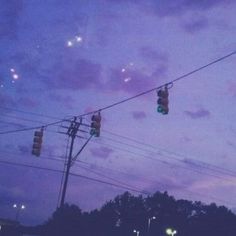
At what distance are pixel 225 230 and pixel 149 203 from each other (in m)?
27.3

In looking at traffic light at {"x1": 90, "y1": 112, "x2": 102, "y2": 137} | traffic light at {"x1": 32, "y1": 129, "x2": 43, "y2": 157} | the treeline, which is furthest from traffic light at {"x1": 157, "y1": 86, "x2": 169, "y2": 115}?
the treeline

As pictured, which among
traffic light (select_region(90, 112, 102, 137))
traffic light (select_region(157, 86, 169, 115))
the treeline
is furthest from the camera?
the treeline

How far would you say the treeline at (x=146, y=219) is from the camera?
230 ft

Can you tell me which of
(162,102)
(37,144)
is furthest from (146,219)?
(162,102)

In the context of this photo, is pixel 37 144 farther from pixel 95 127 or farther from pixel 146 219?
pixel 146 219

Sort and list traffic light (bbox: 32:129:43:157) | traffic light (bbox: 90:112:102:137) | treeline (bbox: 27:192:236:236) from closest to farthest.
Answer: traffic light (bbox: 90:112:102:137) < traffic light (bbox: 32:129:43:157) < treeline (bbox: 27:192:236:236)

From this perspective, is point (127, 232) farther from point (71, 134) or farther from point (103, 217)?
point (71, 134)

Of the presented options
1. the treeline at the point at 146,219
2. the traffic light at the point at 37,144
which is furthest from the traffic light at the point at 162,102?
the treeline at the point at 146,219

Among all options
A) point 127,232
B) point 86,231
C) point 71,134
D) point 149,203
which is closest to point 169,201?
point 149,203

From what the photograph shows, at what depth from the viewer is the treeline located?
70.2m

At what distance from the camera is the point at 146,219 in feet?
292

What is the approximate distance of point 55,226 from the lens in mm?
49688

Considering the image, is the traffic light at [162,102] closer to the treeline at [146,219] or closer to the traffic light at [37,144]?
the traffic light at [37,144]

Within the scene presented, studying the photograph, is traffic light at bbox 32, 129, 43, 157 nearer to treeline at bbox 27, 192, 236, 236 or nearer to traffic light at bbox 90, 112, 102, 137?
traffic light at bbox 90, 112, 102, 137
